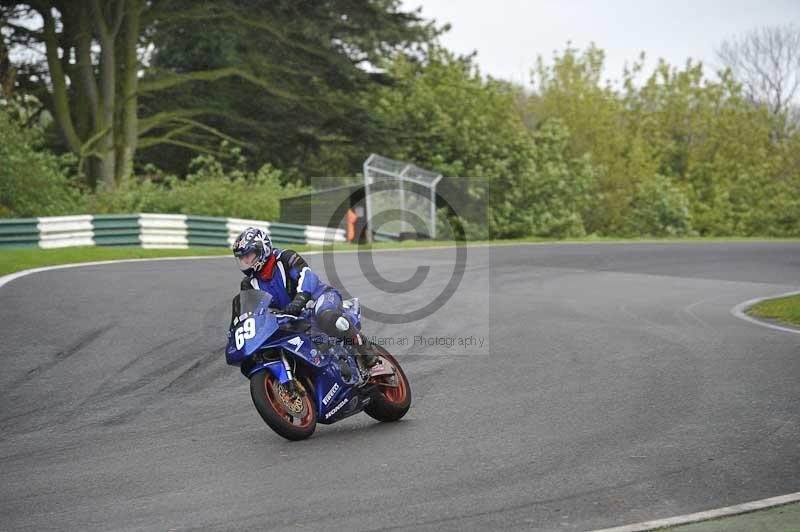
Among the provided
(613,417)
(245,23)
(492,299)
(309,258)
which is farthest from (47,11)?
(613,417)

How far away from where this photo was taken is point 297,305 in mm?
7520

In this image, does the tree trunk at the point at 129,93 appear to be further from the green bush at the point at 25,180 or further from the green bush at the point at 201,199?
the green bush at the point at 25,180

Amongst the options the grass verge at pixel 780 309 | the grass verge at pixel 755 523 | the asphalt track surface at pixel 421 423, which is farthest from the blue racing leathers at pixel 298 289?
the grass verge at pixel 780 309

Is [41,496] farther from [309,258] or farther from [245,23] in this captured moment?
[245,23]

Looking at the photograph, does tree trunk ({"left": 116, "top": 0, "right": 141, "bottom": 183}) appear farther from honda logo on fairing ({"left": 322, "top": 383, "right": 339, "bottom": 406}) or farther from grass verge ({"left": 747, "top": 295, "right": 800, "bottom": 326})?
honda logo on fairing ({"left": 322, "top": 383, "right": 339, "bottom": 406})

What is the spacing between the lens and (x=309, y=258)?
2133 centimetres

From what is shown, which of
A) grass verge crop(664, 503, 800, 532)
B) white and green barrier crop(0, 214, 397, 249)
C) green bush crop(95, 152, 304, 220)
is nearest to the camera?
grass verge crop(664, 503, 800, 532)

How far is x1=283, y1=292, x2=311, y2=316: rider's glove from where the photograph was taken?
751 cm

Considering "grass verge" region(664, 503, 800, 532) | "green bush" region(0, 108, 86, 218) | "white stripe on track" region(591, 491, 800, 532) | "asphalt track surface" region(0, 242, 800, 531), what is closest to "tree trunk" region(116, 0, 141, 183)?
"green bush" region(0, 108, 86, 218)

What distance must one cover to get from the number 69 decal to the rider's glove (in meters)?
0.30

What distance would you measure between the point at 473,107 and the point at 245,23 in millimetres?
12998

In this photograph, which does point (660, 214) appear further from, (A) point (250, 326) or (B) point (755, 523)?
(B) point (755, 523)

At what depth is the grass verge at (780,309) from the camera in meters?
14.5

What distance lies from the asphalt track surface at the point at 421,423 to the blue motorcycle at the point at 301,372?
0.20 metres
